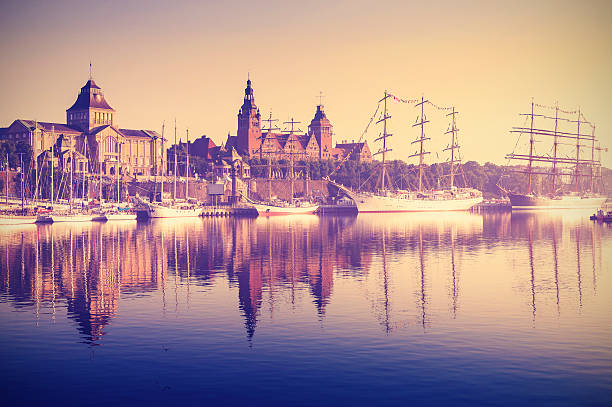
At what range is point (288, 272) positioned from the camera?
56188 mm

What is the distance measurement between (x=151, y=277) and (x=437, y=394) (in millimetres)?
34221

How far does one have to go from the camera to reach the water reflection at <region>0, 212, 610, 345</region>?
40.9 meters

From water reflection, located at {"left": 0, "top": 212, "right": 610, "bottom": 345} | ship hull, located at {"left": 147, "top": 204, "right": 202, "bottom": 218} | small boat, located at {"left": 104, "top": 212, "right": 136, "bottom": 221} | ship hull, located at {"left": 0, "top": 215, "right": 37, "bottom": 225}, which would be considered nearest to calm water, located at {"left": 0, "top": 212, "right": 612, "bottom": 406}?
water reflection, located at {"left": 0, "top": 212, "right": 610, "bottom": 345}

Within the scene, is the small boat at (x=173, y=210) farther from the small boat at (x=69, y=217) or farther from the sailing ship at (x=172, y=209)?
the small boat at (x=69, y=217)

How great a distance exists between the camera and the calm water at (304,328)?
83.1 ft

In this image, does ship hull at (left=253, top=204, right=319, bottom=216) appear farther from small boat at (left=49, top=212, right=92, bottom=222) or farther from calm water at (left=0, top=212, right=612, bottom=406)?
calm water at (left=0, top=212, right=612, bottom=406)

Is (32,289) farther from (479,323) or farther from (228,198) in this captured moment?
(228,198)

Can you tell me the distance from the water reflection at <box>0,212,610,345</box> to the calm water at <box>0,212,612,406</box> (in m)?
0.29

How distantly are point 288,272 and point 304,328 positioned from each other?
2113 cm

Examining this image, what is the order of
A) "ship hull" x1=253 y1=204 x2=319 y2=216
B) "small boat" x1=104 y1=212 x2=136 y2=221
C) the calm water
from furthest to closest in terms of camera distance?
"ship hull" x1=253 y1=204 x2=319 y2=216, "small boat" x1=104 y1=212 x2=136 y2=221, the calm water

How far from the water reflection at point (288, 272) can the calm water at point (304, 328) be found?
29 cm

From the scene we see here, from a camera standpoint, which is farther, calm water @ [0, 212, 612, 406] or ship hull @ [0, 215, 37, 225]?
ship hull @ [0, 215, 37, 225]

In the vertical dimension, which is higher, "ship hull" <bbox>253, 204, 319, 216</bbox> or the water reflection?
"ship hull" <bbox>253, 204, 319, 216</bbox>

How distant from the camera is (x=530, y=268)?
58.9 metres
